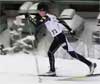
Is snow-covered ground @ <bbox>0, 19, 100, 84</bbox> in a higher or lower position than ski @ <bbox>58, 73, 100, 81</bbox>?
higher

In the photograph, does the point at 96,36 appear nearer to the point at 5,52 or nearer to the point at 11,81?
the point at 5,52

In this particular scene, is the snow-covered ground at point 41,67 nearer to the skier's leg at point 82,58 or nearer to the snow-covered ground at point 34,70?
the snow-covered ground at point 34,70

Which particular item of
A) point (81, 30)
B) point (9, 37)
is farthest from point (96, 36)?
point (9, 37)

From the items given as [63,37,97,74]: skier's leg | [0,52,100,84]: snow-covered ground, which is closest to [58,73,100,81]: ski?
[0,52,100,84]: snow-covered ground

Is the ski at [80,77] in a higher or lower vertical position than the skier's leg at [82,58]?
lower

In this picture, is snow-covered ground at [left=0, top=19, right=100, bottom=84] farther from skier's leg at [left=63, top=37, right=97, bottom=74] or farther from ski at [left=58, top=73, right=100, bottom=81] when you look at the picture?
skier's leg at [left=63, top=37, right=97, bottom=74]

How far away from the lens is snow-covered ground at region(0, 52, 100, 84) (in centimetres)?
1306

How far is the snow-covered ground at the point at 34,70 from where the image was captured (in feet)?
42.9

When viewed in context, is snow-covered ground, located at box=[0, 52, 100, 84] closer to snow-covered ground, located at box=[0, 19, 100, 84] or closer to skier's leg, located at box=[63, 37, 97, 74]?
snow-covered ground, located at box=[0, 19, 100, 84]

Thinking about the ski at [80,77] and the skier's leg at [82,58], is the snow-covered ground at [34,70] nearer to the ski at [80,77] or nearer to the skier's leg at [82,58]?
the ski at [80,77]

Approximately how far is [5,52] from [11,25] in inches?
96.5

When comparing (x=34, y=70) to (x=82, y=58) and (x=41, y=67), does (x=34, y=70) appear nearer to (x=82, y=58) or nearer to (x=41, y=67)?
(x=41, y=67)

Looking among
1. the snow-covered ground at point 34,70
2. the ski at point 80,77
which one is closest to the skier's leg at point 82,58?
the ski at point 80,77

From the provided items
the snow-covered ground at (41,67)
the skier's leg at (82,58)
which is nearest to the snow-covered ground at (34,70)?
the snow-covered ground at (41,67)
